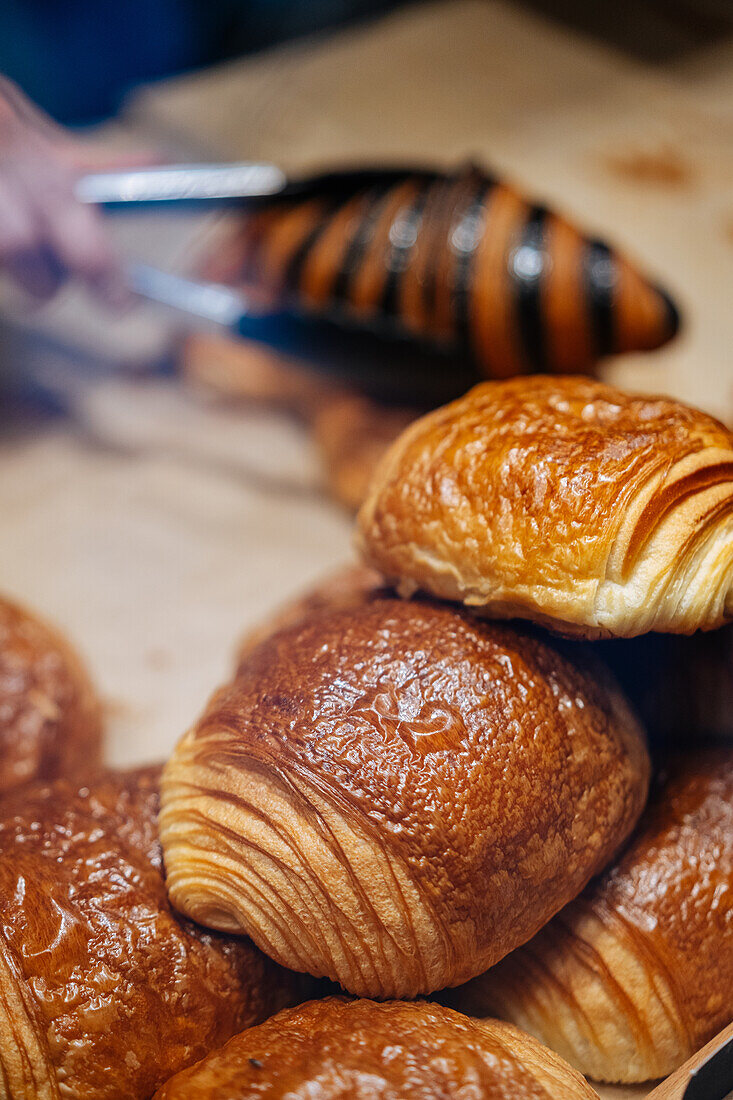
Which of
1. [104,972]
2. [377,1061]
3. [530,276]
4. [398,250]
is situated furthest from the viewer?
[398,250]

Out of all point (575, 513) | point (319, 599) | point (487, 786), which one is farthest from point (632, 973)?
point (319, 599)

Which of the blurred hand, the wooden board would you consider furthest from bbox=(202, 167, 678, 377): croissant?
the blurred hand

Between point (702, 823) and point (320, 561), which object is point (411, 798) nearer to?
point (702, 823)

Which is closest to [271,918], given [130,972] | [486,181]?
[130,972]

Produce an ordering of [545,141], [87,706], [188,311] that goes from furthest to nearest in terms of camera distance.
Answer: [545,141], [188,311], [87,706]

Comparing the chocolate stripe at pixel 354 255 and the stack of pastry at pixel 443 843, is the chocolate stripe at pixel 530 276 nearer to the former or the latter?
the chocolate stripe at pixel 354 255

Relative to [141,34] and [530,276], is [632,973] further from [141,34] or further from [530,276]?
[141,34]

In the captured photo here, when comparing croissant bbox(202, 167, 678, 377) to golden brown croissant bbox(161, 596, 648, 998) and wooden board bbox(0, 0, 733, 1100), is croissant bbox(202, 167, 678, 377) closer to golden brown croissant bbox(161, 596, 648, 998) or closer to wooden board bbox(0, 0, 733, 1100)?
wooden board bbox(0, 0, 733, 1100)
